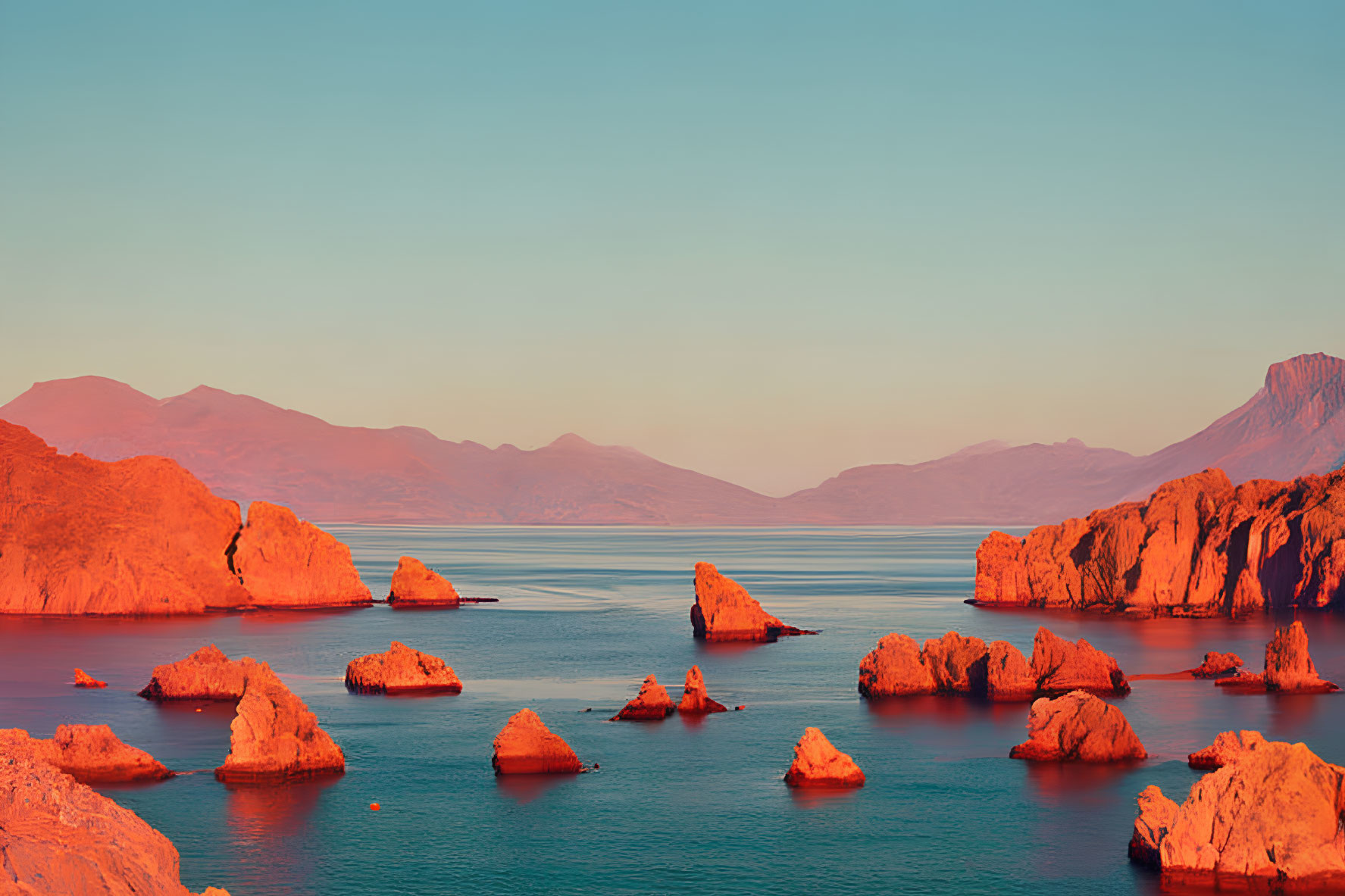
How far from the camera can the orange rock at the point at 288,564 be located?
168125mm

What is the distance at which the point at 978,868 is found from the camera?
52.6 meters

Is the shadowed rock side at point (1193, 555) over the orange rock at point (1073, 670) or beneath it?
over

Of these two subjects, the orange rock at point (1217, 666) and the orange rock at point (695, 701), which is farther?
the orange rock at point (1217, 666)

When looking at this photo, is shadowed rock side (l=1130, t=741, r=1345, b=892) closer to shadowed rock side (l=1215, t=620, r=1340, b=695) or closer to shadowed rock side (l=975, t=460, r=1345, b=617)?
shadowed rock side (l=1215, t=620, r=1340, b=695)

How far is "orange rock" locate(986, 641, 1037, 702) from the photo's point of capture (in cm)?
9288

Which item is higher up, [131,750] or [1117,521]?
[1117,521]

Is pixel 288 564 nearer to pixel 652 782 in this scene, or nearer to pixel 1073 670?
pixel 1073 670

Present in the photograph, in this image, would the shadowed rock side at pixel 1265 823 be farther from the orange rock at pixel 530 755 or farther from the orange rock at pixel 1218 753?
the orange rock at pixel 530 755

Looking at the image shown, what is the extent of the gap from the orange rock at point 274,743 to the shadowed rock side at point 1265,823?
4210cm

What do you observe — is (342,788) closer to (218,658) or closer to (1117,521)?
(218,658)

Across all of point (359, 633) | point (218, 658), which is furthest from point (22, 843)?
point (359, 633)

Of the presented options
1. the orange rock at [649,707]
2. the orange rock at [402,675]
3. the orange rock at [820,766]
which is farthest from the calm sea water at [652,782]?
the orange rock at [402,675]

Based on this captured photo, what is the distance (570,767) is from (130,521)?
10519 centimetres

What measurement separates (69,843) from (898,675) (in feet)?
245
